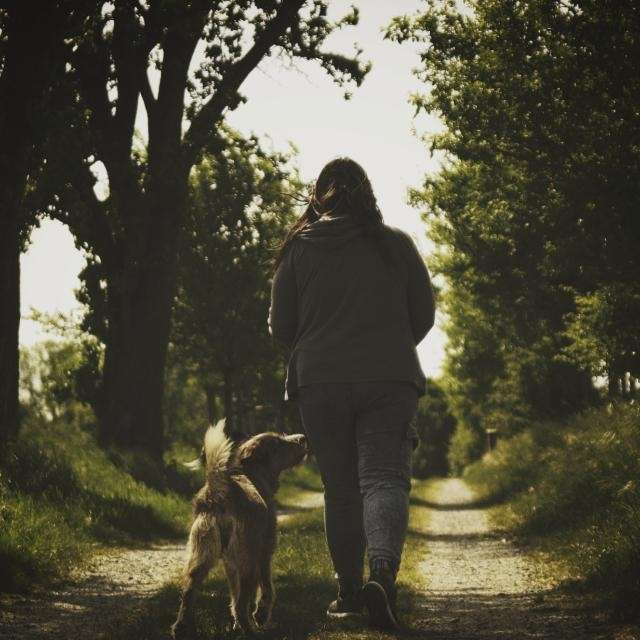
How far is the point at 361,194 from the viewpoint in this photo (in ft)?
17.8

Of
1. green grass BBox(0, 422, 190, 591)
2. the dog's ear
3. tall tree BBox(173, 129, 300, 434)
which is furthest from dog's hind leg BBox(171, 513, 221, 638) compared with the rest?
tall tree BBox(173, 129, 300, 434)

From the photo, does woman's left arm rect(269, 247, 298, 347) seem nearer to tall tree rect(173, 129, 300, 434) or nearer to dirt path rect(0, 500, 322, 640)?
dirt path rect(0, 500, 322, 640)

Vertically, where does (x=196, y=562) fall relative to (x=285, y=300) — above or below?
below

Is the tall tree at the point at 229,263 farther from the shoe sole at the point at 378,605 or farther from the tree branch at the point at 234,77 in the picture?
the shoe sole at the point at 378,605

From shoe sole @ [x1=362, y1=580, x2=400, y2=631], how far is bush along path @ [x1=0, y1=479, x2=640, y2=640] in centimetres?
8

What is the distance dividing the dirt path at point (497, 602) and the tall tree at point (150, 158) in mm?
6960

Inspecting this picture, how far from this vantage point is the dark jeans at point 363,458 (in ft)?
16.5

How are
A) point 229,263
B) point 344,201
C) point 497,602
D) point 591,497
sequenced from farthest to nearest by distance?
point 229,263
point 591,497
point 497,602
point 344,201

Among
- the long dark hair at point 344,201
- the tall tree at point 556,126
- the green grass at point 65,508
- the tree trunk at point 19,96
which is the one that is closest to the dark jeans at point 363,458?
the long dark hair at point 344,201

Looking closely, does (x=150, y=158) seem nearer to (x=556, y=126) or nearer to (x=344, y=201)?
(x=556, y=126)

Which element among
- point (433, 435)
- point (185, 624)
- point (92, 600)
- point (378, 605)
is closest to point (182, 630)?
point (185, 624)

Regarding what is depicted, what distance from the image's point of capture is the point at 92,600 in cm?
751

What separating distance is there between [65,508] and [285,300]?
20.5 ft

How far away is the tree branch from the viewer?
17.0 meters
